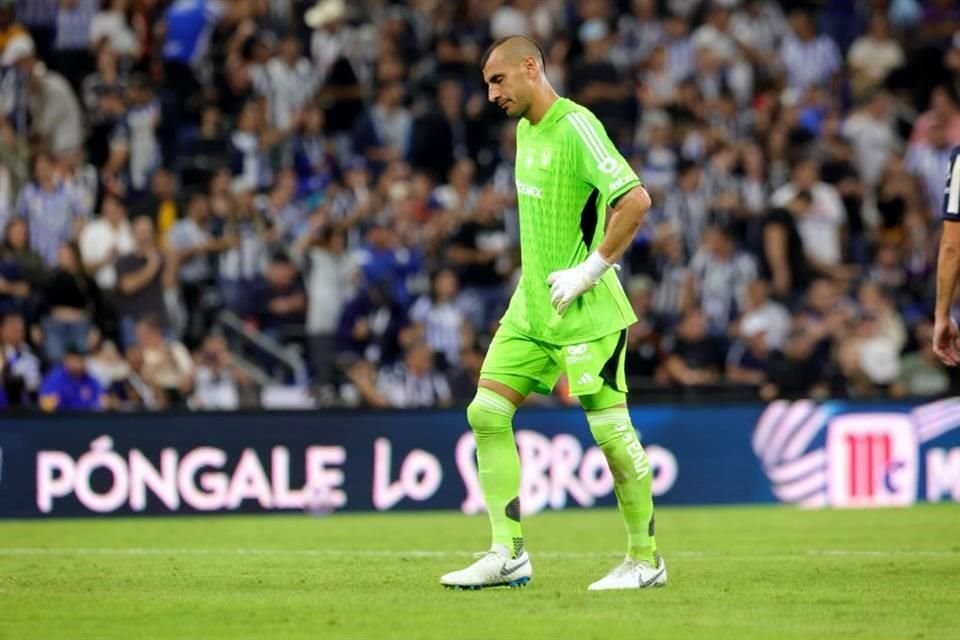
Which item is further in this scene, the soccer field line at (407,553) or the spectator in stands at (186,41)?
the spectator in stands at (186,41)

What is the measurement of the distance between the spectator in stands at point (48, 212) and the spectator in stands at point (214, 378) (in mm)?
2068

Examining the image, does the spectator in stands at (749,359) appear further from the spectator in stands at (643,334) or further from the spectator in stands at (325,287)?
the spectator in stands at (325,287)

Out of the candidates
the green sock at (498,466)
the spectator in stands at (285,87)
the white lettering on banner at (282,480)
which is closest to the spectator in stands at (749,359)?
the white lettering on banner at (282,480)

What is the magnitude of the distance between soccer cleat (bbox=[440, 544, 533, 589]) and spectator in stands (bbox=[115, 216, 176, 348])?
10.8 meters

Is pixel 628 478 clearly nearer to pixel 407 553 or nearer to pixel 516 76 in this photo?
pixel 516 76

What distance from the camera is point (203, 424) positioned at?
56.7 feet

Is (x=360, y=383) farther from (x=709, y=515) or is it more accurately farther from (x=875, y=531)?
(x=875, y=531)

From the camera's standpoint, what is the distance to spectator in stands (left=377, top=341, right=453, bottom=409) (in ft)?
63.3

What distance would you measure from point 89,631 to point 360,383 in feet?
37.4

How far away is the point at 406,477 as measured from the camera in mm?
17719

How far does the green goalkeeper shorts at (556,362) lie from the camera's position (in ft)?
31.0

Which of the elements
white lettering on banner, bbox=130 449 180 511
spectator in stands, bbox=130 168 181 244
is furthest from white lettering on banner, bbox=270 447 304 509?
spectator in stands, bbox=130 168 181 244

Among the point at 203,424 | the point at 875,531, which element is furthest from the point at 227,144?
the point at 875,531

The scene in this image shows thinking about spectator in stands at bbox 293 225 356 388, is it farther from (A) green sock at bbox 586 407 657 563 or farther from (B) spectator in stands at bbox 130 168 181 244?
(A) green sock at bbox 586 407 657 563
